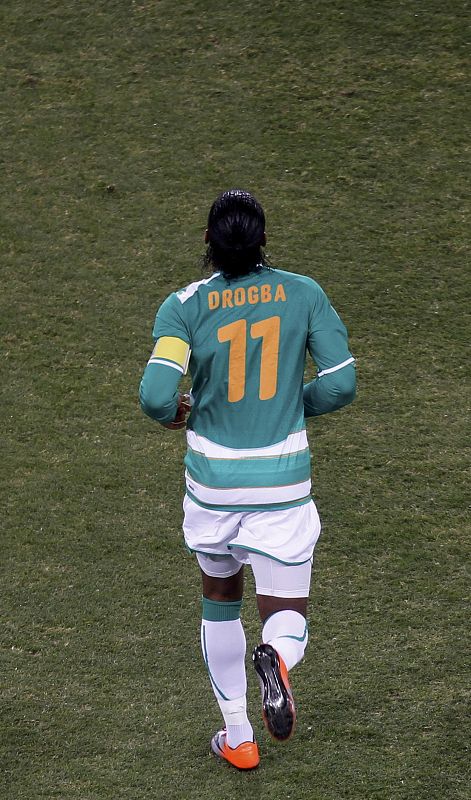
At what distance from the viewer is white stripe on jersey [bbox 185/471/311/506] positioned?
3.27 m

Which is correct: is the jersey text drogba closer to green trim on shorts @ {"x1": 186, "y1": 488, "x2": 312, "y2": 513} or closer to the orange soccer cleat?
green trim on shorts @ {"x1": 186, "y1": 488, "x2": 312, "y2": 513}

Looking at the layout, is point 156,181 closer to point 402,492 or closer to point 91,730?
point 402,492

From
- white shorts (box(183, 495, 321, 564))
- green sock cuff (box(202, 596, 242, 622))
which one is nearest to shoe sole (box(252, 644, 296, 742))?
white shorts (box(183, 495, 321, 564))

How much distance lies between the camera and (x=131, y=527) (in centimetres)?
507

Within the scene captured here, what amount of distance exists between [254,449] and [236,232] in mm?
609

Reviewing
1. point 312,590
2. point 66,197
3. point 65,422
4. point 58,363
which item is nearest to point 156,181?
point 66,197

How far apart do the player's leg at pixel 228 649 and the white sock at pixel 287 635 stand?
29cm

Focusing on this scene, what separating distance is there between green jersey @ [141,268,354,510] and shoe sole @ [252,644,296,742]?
46cm

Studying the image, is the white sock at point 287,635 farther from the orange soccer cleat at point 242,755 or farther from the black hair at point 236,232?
the black hair at point 236,232

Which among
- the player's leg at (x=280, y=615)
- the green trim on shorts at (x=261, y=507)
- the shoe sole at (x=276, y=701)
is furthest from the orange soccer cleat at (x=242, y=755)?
the green trim on shorts at (x=261, y=507)

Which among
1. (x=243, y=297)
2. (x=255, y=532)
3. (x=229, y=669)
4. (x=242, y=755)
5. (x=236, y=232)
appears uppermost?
(x=236, y=232)

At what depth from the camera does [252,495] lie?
3.27 meters

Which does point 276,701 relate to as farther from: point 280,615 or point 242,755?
point 242,755

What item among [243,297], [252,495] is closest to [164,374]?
[243,297]
